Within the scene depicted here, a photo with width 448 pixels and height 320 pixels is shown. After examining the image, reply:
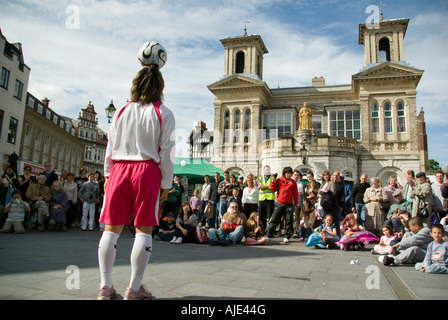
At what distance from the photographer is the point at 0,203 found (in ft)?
32.3

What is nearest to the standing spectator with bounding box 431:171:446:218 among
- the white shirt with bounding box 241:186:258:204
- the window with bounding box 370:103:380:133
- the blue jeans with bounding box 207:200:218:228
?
the white shirt with bounding box 241:186:258:204

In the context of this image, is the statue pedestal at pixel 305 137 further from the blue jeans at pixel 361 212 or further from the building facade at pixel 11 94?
the building facade at pixel 11 94

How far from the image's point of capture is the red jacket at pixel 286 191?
9312 mm

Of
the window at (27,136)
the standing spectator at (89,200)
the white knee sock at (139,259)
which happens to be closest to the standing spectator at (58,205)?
the standing spectator at (89,200)

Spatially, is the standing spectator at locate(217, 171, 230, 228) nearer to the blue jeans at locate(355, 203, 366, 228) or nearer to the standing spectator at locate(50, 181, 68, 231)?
the blue jeans at locate(355, 203, 366, 228)

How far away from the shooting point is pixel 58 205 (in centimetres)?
1065

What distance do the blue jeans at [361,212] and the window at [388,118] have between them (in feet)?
68.6

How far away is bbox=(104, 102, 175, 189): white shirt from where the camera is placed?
2977mm

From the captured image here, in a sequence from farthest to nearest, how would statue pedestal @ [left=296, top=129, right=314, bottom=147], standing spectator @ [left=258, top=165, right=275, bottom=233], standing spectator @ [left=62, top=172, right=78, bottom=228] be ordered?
statue pedestal @ [left=296, top=129, right=314, bottom=147]
standing spectator @ [left=62, top=172, right=78, bottom=228]
standing spectator @ [left=258, top=165, right=275, bottom=233]

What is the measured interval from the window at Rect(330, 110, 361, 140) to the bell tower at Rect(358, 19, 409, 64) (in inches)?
222

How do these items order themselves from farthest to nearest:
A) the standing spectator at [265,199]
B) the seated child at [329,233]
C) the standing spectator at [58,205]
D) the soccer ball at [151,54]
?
the standing spectator at [265,199]
the standing spectator at [58,205]
the seated child at [329,233]
the soccer ball at [151,54]

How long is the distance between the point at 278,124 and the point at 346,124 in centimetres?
634

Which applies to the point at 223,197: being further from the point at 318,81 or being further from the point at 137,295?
the point at 318,81

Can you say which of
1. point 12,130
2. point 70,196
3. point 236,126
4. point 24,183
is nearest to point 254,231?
point 70,196
